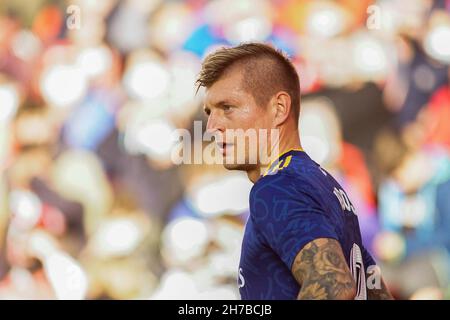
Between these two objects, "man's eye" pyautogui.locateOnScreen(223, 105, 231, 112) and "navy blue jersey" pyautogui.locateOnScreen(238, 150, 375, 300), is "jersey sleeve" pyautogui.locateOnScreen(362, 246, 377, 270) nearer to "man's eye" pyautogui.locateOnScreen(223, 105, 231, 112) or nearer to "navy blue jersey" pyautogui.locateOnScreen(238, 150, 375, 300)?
"navy blue jersey" pyautogui.locateOnScreen(238, 150, 375, 300)

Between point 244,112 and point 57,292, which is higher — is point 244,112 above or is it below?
above

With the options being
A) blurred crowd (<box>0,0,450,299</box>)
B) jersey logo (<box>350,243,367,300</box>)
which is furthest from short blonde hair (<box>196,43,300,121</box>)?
blurred crowd (<box>0,0,450,299</box>)

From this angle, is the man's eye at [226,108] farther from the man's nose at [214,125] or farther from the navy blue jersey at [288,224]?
the navy blue jersey at [288,224]

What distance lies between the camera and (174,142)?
13.2 feet

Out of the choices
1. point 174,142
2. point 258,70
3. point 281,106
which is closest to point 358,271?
point 281,106

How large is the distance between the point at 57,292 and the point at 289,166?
8.61 feet

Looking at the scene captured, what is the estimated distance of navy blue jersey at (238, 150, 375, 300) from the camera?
1.56 m

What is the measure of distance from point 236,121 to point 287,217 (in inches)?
15.4

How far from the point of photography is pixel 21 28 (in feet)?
13.9

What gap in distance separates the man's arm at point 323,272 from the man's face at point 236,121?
413mm

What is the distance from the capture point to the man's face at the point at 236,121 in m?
1.88
